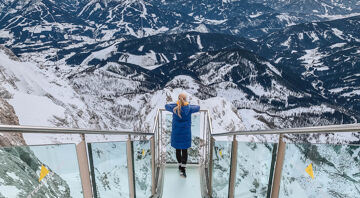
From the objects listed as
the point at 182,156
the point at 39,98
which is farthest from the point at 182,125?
the point at 39,98

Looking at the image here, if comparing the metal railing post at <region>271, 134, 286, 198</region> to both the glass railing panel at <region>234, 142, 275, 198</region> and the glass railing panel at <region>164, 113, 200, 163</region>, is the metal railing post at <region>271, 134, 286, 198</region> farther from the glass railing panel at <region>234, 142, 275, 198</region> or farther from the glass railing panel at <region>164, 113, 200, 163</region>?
the glass railing panel at <region>164, 113, 200, 163</region>

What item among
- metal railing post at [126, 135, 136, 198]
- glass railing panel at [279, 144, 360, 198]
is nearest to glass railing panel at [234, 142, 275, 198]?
glass railing panel at [279, 144, 360, 198]

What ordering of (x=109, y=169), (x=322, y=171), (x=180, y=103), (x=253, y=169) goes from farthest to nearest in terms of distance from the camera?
(x=180, y=103) → (x=109, y=169) → (x=253, y=169) → (x=322, y=171)

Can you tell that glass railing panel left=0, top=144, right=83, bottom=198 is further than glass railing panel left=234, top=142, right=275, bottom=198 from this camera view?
No

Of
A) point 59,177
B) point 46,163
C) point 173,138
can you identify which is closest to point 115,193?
point 59,177

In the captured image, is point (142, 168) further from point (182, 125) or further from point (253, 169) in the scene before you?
point (253, 169)

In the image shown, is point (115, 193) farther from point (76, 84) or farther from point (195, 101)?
point (76, 84)

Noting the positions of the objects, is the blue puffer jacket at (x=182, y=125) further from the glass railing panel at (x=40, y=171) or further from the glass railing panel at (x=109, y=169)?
the glass railing panel at (x=40, y=171)
